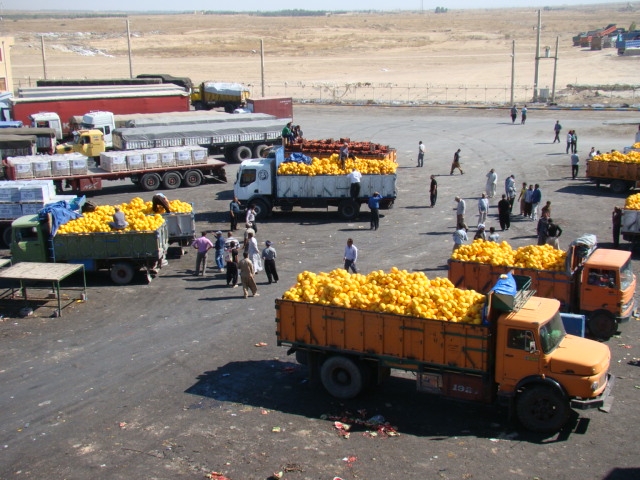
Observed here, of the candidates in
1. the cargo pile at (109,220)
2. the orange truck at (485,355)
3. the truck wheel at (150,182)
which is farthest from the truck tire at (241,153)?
the orange truck at (485,355)

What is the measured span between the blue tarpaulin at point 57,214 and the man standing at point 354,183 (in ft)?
33.4

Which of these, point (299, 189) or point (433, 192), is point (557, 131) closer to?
point (433, 192)

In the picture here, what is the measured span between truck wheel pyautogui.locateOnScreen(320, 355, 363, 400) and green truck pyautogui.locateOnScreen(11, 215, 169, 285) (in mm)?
9061

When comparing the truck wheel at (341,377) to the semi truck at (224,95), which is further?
the semi truck at (224,95)

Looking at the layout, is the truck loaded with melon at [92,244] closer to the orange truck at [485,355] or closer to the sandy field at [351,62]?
the orange truck at [485,355]

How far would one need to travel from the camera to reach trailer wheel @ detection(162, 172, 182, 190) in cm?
3425

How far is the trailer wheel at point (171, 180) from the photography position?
112 feet

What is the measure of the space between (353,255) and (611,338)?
7.20 metres

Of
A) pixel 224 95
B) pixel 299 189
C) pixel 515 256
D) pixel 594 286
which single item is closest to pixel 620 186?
pixel 299 189

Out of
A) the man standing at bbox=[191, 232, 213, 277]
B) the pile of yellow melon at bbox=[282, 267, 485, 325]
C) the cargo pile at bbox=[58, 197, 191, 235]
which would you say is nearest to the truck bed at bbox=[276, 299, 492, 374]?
the pile of yellow melon at bbox=[282, 267, 485, 325]

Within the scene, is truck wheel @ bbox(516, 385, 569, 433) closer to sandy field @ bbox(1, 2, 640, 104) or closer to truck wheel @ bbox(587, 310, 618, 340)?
truck wheel @ bbox(587, 310, 618, 340)

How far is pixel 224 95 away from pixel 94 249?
37804 mm

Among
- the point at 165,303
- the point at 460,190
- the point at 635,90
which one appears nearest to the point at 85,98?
the point at 460,190

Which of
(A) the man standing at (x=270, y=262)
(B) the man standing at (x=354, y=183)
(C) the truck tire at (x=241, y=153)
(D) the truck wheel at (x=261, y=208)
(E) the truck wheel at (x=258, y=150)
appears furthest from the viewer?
(E) the truck wheel at (x=258, y=150)
